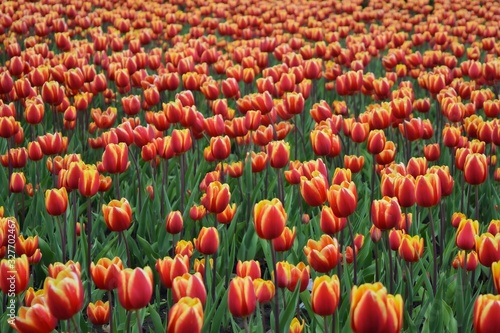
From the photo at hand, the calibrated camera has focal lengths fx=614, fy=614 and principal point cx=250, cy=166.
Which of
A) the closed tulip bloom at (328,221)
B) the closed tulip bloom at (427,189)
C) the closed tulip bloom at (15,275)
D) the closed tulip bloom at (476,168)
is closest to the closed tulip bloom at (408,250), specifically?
the closed tulip bloom at (427,189)

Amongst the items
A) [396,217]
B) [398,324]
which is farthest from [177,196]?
[398,324]

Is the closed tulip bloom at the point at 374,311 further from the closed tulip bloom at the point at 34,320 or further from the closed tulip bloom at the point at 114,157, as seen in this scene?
the closed tulip bloom at the point at 114,157

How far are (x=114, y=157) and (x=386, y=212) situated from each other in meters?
1.37

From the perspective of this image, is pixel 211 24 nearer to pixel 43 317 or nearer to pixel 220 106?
pixel 220 106

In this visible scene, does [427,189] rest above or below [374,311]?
below

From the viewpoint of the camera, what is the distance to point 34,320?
1723 mm

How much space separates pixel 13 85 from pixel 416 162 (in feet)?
10.9

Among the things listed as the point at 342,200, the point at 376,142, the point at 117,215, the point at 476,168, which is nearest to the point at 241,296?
the point at 342,200

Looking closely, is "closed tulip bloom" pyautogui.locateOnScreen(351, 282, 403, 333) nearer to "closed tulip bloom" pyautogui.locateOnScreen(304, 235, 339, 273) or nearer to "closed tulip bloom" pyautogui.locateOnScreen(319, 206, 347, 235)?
"closed tulip bloom" pyautogui.locateOnScreen(304, 235, 339, 273)

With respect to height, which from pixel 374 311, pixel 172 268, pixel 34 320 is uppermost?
pixel 374 311

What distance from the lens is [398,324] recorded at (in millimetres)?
1562

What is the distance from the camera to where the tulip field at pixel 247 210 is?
2141 millimetres

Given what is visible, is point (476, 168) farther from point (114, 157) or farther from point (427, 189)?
point (114, 157)

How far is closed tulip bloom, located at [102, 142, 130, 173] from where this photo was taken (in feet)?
9.84
